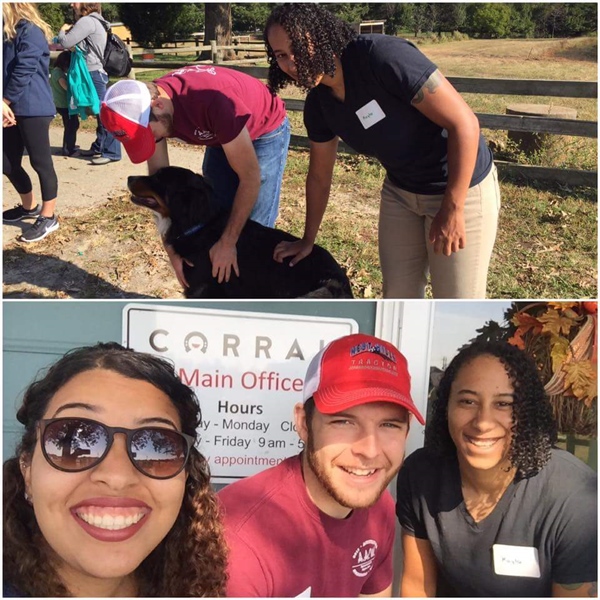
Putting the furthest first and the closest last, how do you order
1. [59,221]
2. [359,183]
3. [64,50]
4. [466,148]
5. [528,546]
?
[359,183] → [59,221] → [64,50] → [528,546] → [466,148]

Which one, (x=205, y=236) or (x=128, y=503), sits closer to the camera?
(x=128, y=503)

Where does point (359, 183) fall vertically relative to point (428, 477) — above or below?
above

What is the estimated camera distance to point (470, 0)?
6.23 feet

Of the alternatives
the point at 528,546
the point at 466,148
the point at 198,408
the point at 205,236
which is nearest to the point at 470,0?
the point at 466,148

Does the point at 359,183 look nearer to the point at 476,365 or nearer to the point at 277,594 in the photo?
the point at 476,365

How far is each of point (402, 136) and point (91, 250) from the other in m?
2.76

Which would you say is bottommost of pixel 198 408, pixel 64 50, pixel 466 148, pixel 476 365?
pixel 198 408

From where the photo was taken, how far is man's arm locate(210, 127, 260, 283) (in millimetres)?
2211

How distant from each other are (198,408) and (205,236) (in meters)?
0.87

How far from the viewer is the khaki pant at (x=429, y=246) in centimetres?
212

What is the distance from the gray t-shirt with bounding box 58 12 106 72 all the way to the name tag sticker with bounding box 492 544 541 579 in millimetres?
3602

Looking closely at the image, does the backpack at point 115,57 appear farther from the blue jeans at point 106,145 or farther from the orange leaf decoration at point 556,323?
the orange leaf decoration at point 556,323

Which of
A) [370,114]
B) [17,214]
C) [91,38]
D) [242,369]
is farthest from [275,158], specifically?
[17,214]

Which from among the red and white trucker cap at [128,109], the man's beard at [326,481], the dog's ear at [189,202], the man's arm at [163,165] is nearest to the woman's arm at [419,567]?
the man's beard at [326,481]
